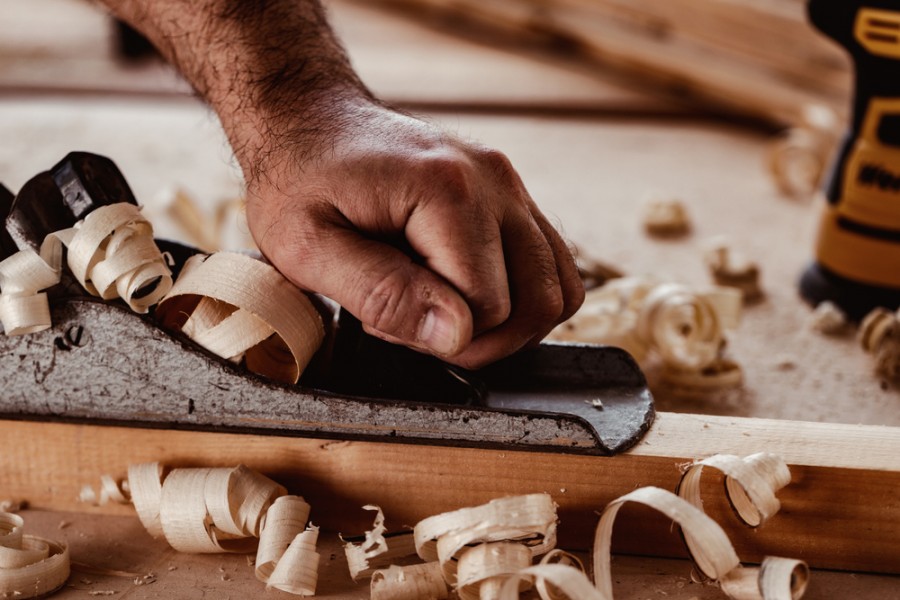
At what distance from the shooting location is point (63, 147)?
9.45 feet

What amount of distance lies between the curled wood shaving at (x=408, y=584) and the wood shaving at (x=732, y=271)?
124 centimetres

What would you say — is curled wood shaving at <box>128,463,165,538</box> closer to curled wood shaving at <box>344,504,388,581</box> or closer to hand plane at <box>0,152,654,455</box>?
hand plane at <box>0,152,654,455</box>

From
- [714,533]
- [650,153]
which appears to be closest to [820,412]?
[714,533]

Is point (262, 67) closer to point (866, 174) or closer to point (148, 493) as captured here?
point (148, 493)

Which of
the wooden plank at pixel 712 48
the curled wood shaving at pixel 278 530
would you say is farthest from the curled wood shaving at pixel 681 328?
the wooden plank at pixel 712 48

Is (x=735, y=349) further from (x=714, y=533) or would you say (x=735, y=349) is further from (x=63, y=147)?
(x=63, y=147)

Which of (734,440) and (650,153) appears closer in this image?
(734,440)

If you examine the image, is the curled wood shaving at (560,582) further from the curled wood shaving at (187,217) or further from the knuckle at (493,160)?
the curled wood shaving at (187,217)

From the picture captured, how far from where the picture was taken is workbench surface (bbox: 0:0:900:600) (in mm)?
1133

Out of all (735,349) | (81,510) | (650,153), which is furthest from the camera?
(650,153)

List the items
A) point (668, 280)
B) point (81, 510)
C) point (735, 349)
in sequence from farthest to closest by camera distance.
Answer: point (668, 280), point (735, 349), point (81, 510)

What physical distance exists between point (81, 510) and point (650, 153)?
91.5 inches

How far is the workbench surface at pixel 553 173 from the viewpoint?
113cm

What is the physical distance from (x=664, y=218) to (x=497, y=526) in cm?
154
